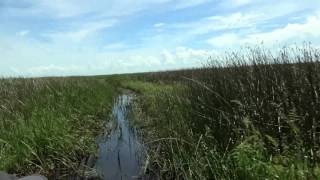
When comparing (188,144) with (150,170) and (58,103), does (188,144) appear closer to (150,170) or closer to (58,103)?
(150,170)

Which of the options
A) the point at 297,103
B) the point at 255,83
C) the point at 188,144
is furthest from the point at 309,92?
the point at 188,144

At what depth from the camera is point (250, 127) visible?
7477mm

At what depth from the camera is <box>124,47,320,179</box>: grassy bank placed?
240 inches

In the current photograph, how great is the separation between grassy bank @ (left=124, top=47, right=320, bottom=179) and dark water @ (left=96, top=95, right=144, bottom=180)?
0.49 meters

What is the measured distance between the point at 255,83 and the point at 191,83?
3552mm

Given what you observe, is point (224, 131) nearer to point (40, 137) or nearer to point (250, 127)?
point (250, 127)

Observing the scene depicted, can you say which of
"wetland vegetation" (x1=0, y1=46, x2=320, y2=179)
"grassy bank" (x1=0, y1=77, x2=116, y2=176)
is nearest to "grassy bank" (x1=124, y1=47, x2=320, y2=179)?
"wetland vegetation" (x1=0, y1=46, x2=320, y2=179)

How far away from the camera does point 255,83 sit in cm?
888

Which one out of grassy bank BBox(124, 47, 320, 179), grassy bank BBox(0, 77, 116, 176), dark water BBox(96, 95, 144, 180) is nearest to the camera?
grassy bank BBox(124, 47, 320, 179)

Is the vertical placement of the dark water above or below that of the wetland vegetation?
below

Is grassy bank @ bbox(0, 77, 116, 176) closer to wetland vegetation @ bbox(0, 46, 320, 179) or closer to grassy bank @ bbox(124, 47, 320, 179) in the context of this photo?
wetland vegetation @ bbox(0, 46, 320, 179)

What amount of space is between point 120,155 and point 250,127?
439 centimetres

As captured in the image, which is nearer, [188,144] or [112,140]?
[188,144]

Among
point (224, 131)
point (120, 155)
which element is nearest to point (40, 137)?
point (120, 155)
